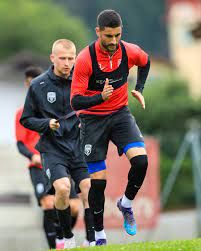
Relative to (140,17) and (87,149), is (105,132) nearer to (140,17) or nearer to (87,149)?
(87,149)

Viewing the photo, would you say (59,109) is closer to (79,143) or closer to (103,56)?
(79,143)

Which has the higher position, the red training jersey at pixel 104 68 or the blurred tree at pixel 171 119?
the red training jersey at pixel 104 68

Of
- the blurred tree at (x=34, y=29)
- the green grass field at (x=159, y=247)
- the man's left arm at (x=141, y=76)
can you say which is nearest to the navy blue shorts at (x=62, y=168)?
the man's left arm at (x=141, y=76)

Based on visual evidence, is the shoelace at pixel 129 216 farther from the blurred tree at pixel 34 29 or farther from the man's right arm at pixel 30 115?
the blurred tree at pixel 34 29

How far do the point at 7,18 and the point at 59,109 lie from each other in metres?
70.8

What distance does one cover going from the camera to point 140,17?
101 m

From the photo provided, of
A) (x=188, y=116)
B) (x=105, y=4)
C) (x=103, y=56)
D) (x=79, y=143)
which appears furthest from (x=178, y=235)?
(x=105, y=4)

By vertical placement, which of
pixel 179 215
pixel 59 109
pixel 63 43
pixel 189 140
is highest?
pixel 63 43

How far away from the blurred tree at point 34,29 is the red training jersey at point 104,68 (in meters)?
61.8

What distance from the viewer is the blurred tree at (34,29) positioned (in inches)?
3054

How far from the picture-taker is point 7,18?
82.7m

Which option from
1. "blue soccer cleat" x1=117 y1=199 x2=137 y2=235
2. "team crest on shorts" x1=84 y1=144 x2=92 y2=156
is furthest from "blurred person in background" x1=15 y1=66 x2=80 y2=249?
"team crest on shorts" x1=84 y1=144 x2=92 y2=156

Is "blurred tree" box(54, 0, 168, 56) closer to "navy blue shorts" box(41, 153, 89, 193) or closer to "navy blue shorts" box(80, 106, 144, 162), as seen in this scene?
"navy blue shorts" box(41, 153, 89, 193)

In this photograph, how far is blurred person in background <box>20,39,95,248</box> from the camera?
1265cm
